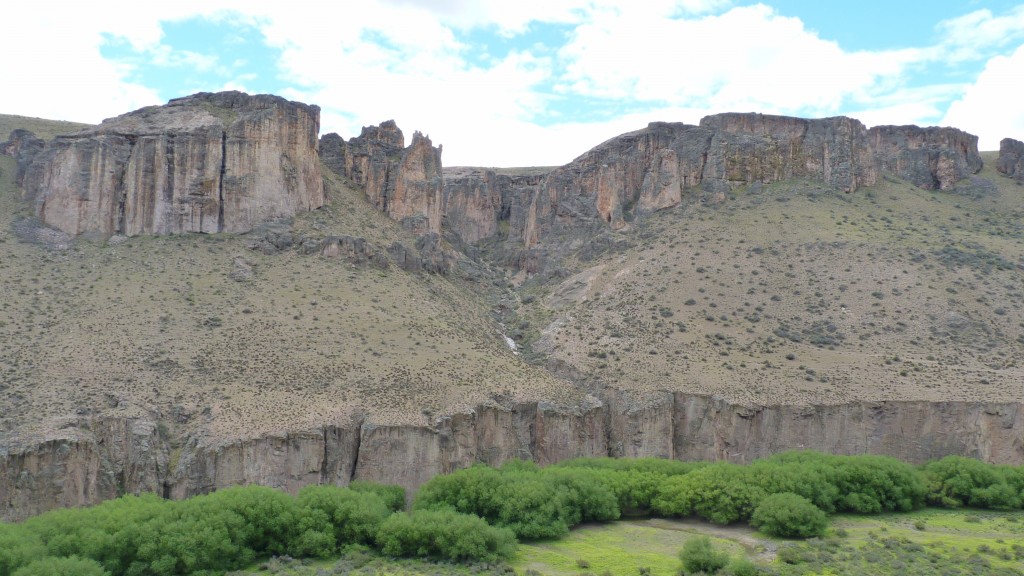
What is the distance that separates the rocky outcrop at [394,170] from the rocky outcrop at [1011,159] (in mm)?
67605

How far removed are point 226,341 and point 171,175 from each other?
74.7 feet

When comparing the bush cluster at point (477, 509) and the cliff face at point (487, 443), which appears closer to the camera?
the bush cluster at point (477, 509)

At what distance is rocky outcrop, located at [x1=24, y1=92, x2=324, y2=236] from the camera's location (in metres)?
72.7

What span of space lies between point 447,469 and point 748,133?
58.8 meters

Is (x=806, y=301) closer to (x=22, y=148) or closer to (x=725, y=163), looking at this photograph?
(x=725, y=163)

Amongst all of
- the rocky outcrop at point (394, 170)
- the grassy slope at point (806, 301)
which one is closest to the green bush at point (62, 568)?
the grassy slope at point (806, 301)

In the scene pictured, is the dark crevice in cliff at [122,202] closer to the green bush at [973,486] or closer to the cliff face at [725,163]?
the cliff face at [725,163]

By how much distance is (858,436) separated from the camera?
5769cm

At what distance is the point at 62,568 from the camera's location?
3228cm

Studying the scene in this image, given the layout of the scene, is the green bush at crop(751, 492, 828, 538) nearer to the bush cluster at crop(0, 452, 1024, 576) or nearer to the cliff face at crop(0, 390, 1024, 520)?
the bush cluster at crop(0, 452, 1024, 576)

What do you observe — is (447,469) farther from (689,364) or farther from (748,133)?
(748,133)

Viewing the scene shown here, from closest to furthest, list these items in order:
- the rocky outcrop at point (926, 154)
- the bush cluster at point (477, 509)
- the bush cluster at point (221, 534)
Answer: the bush cluster at point (221, 534), the bush cluster at point (477, 509), the rocky outcrop at point (926, 154)

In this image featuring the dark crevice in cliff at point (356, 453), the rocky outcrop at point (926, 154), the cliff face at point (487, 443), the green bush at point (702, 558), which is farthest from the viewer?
the rocky outcrop at point (926, 154)

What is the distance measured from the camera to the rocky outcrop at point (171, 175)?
Answer: 2862 inches
